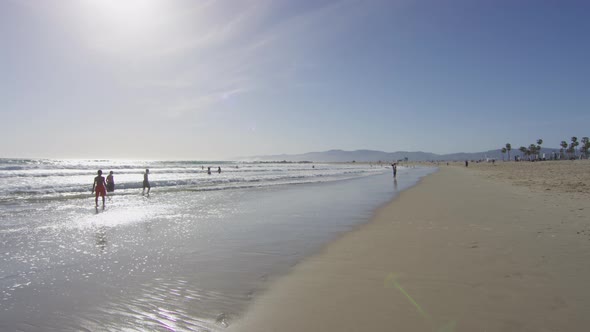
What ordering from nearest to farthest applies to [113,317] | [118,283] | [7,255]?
[113,317] < [118,283] < [7,255]

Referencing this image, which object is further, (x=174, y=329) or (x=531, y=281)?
(x=531, y=281)

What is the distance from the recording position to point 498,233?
27.0 ft

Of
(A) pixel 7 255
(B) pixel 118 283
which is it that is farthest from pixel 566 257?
(A) pixel 7 255

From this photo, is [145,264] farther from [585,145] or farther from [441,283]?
[585,145]

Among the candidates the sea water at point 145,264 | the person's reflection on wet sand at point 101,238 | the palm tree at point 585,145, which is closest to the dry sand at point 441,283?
the sea water at point 145,264

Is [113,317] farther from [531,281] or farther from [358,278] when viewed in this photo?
[531,281]

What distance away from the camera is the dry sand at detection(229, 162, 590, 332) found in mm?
3799

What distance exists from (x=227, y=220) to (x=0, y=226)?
290 inches

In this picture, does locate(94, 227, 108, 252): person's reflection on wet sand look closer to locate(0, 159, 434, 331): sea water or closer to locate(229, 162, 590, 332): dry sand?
locate(0, 159, 434, 331): sea water

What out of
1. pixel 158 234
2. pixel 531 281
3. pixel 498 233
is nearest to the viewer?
pixel 531 281

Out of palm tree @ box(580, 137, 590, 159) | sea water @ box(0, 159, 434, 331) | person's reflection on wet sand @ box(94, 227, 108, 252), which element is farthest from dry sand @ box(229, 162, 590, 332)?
palm tree @ box(580, 137, 590, 159)

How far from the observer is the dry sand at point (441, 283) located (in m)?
3.80

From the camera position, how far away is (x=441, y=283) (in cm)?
495

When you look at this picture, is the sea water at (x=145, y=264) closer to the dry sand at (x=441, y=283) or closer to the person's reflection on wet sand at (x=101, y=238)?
the person's reflection on wet sand at (x=101, y=238)
